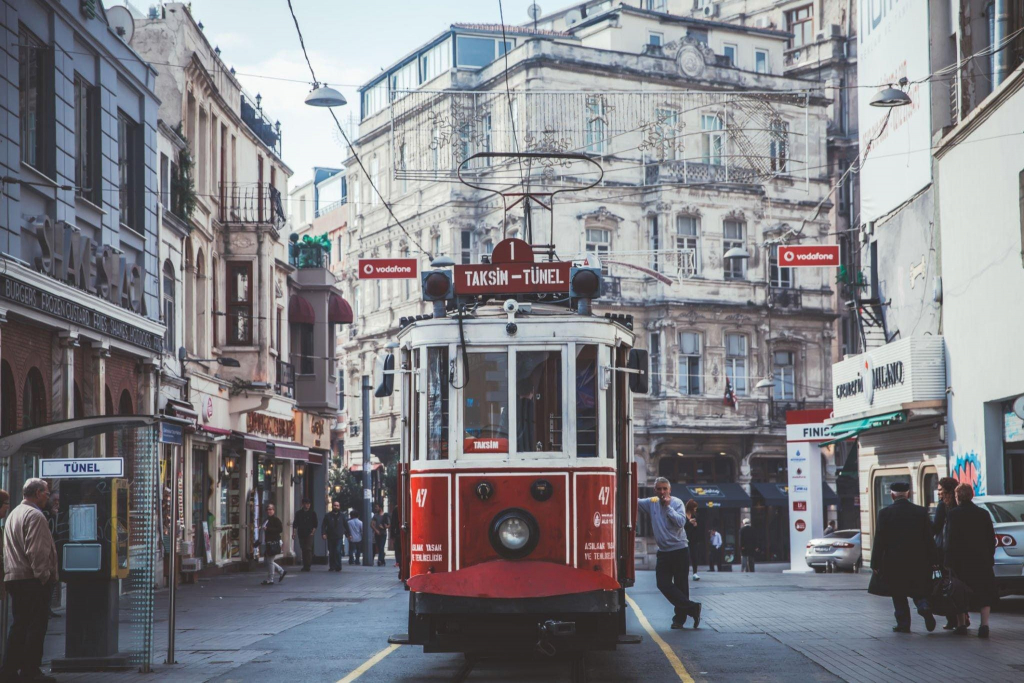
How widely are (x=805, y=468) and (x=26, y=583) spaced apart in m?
26.6

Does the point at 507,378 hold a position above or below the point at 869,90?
below

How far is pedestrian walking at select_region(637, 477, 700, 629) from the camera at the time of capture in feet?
58.9

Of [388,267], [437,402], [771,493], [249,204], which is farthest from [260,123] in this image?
[437,402]

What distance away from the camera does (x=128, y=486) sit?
47.2 feet

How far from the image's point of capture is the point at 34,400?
21.8 m

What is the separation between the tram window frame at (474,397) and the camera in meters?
12.7

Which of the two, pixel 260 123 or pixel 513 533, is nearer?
pixel 513 533

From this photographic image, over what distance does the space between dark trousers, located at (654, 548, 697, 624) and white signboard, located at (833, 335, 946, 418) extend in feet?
41.2

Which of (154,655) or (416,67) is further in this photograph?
(416,67)

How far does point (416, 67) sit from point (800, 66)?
16761 mm

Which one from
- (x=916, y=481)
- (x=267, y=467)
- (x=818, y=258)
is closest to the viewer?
(x=818, y=258)

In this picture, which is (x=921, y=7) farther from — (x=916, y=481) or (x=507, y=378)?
(x=507, y=378)

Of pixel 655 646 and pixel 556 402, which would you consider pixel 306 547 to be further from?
pixel 556 402

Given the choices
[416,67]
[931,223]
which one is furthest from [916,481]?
[416,67]
